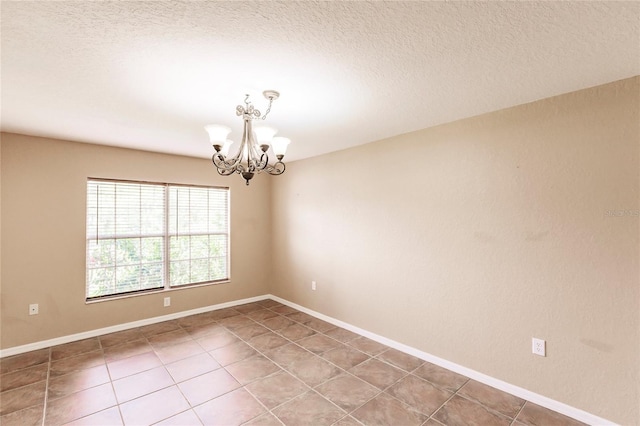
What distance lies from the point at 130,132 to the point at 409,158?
304 cm

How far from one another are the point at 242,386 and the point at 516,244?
2.64m

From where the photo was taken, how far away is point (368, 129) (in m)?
3.14

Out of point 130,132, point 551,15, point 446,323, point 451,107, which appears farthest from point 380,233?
point 130,132

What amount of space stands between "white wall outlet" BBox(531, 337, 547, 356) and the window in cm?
405

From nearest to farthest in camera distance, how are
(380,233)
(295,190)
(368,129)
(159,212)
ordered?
(368,129)
(380,233)
(159,212)
(295,190)

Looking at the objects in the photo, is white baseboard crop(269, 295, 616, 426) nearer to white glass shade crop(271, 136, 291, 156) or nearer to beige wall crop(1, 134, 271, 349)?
white glass shade crop(271, 136, 291, 156)

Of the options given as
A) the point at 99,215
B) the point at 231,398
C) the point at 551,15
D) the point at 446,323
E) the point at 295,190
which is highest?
the point at 551,15

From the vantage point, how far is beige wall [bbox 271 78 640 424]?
6.61 ft

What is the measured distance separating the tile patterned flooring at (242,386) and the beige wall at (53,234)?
33 centimetres

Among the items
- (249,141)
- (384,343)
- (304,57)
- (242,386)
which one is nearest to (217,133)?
(249,141)

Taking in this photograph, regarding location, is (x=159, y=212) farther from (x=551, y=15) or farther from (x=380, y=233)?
(x=551, y=15)

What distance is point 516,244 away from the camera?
8.09ft

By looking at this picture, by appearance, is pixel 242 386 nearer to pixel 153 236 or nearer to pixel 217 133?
pixel 217 133

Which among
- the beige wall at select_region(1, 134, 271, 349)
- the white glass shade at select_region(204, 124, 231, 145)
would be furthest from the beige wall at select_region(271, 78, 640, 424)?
the beige wall at select_region(1, 134, 271, 349)
